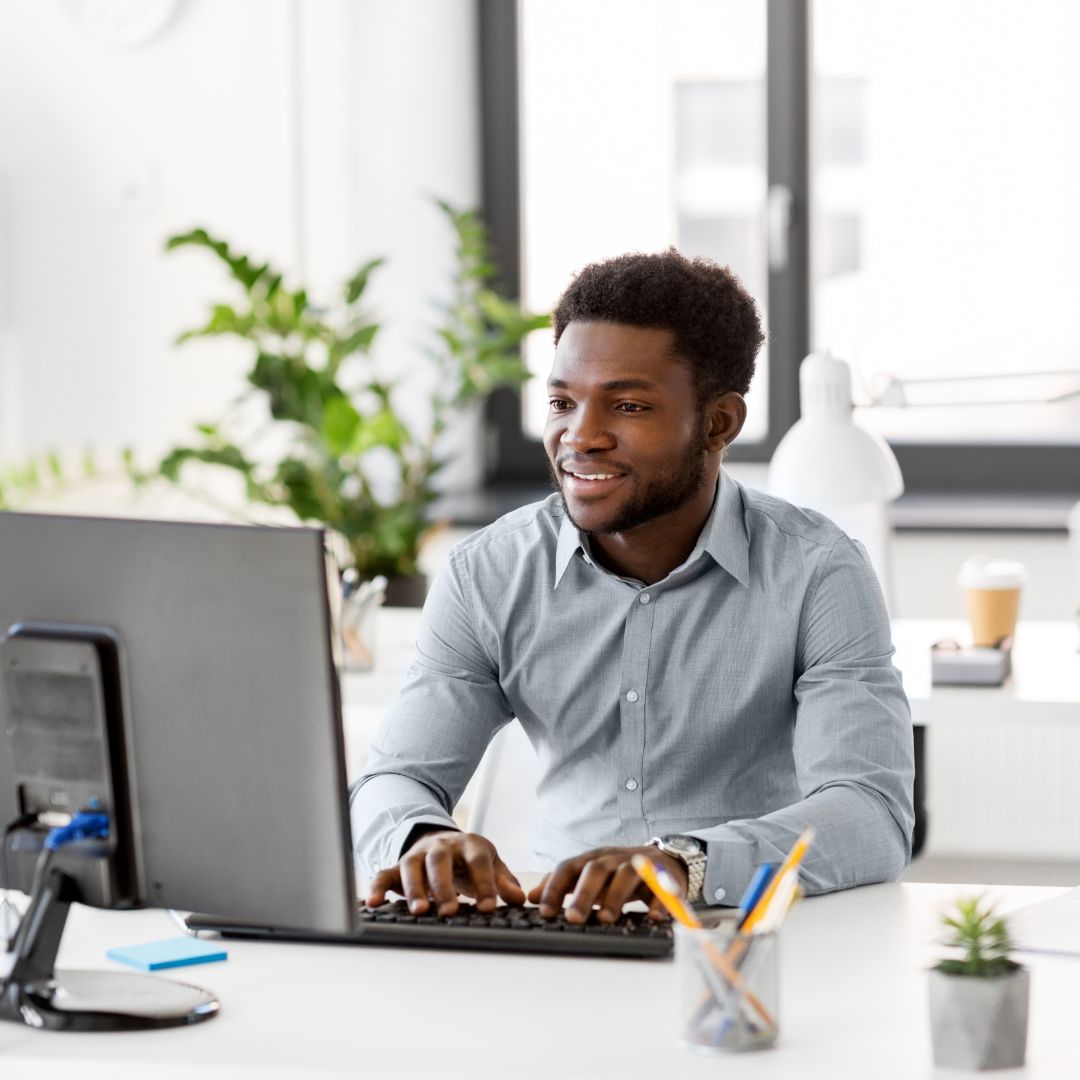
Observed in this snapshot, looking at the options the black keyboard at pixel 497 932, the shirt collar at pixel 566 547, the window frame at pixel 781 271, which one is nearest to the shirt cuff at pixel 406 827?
the black keyboard at pixel 497 932

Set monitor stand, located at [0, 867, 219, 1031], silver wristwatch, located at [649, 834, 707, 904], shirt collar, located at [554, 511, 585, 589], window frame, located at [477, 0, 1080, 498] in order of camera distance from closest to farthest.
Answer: monitor stand, located at [0, 867, 219, 1031], silver wristwatch, located at [649, 834, 707, 904], shirt collar, located at [554, 511, 585, 589], window frame, located at [477, 0, 1080, 498]

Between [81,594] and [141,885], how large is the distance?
21 cm

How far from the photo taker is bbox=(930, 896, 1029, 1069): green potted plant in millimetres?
1148

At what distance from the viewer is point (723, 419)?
192cm

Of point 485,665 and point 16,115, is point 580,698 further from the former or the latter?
point 16,115

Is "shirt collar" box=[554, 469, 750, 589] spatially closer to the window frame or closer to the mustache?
the mustache

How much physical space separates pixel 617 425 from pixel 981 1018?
2.64 feet

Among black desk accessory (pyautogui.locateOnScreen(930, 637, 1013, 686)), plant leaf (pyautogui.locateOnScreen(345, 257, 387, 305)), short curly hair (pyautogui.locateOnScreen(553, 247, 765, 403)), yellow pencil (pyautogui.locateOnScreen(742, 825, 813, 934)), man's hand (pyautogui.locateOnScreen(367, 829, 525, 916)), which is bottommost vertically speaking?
black desk accessory (pyautogui.locateOnScreen(930, 637, 1013, 686))

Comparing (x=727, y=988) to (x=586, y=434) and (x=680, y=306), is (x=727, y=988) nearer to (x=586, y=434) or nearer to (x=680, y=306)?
(x=586, y=434)

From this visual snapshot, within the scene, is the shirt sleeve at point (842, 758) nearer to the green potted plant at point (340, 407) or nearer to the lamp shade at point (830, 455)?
the lamp shade at point (830, 455)

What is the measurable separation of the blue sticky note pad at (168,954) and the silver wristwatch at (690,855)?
38cm

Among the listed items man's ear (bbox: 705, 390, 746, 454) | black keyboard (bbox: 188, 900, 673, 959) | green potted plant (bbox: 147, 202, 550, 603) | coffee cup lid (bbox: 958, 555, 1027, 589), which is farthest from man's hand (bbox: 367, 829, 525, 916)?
green potted plant (bbox: 147, 202, 550, 603)

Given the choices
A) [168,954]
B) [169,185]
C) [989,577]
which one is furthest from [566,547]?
[169,185]

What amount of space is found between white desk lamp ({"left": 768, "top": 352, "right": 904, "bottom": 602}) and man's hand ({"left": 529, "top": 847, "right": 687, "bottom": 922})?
1216 mm
